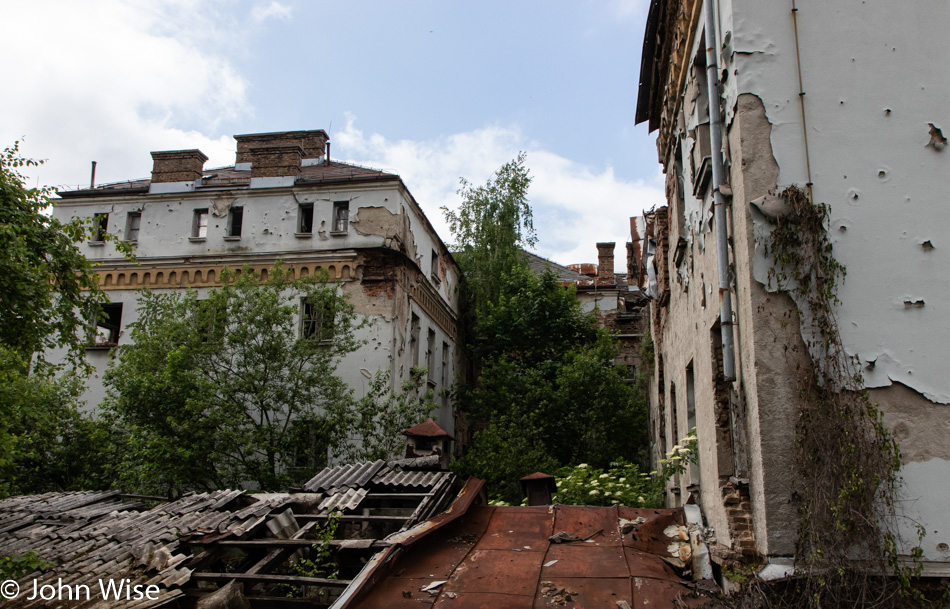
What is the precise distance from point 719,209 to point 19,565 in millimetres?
7771

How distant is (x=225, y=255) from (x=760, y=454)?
1599cm

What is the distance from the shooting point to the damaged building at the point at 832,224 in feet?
16.6

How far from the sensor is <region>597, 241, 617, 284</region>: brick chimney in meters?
26.2

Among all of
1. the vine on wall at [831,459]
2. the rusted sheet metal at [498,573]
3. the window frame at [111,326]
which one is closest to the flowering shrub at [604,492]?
the rusted sheet metal at [498,573]

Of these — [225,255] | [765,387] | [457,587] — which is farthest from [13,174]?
[765,387]

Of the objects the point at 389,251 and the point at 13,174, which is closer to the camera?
the point at 13,174

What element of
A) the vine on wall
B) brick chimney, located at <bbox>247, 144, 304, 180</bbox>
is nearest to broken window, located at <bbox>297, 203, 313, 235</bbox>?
brick chimney, located at <bbox>247, 144, 304, 180</bbox>

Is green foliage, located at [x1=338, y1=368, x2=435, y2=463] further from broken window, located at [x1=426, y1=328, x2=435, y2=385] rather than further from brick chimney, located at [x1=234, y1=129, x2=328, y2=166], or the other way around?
brick chimney, located at [x1=234, y1=129, x2=328, y2=166]

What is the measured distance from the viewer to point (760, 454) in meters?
5.09

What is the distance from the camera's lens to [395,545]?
6.43 m

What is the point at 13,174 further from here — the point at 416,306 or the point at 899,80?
the point at 899,80

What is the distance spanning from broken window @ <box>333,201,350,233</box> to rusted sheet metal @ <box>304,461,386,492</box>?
927 cm

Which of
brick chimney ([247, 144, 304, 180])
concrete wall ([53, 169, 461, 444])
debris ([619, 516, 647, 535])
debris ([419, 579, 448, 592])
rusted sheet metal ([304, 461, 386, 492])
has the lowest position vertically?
debris ([419, 579, 448, 592])

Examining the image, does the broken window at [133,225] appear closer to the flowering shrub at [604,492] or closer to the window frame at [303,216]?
the window frame at [303,216]
